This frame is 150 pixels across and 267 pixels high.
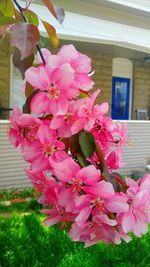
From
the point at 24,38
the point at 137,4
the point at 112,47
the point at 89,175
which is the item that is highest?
the point at 137,4

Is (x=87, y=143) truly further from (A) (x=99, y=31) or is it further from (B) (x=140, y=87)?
(B) (x=140, y=87)

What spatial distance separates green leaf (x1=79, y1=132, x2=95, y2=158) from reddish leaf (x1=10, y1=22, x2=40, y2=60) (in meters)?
0.20

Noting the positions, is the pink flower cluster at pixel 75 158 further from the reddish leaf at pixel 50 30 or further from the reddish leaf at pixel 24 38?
the reddish leaf at pixel 50 30

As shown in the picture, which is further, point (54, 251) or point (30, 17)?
point (54, 251)

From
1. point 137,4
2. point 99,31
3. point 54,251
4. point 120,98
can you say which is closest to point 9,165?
point 99,31

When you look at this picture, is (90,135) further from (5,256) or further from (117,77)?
(117,77)

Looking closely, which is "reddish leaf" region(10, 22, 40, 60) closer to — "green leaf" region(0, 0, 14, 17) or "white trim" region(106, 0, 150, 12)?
"green leaf" region(0, 0, 14, 17)

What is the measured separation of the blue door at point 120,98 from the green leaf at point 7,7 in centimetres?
1100

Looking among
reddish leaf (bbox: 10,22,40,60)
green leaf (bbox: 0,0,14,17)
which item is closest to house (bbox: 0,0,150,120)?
green leaf (bbox: 0,0,14,17)

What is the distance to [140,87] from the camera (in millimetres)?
12594

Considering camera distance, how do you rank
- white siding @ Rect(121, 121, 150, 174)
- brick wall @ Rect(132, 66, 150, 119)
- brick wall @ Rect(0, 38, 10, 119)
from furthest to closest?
brick wall @ Rect(132, 66, 150, 119), brick wall @ Rect(0, 38, 10, 119), white siding @ Rect(121, 121, 150, 174)

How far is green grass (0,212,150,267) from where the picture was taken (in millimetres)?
3021

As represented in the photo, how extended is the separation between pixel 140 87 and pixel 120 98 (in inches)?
31.6

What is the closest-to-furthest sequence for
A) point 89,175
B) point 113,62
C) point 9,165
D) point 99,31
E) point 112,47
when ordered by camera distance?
point 89,175 < point 9,165 < point 99,31 < point 112,47 < point 113,62
